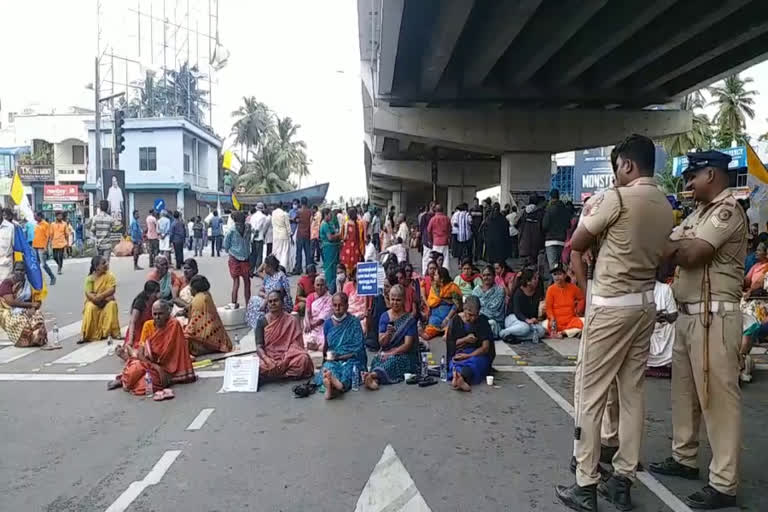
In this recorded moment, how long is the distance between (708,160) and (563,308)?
6007 millimetres

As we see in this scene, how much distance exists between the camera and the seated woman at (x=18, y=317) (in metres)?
8.89

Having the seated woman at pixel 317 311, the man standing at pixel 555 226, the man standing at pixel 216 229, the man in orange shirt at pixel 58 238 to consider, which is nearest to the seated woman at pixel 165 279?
the seated woman at pixel 317 311

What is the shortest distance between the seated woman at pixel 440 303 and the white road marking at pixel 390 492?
5070 millimetres

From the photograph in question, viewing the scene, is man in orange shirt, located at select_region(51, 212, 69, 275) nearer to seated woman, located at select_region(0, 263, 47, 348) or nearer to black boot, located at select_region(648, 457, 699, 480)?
seated woman, located at select_region(0, 263, 47, 348)

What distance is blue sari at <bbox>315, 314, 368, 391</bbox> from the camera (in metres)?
6.75

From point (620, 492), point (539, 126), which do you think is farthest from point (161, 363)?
point (539, 126)

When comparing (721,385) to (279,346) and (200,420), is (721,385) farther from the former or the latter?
(279,346)

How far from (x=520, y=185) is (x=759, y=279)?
458 inches

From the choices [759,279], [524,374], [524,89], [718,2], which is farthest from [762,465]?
[524,89]

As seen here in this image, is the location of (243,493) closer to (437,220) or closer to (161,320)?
(161,320)

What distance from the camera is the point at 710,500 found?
3.91 meters

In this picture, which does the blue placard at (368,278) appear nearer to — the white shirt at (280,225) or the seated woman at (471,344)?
the seated woman at (471,344)

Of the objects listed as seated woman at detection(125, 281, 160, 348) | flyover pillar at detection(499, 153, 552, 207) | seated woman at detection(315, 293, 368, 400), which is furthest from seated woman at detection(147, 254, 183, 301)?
flyover pillar at detection(499, 153, 552, 207)

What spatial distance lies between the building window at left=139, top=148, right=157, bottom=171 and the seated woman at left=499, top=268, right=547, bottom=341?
115ft
